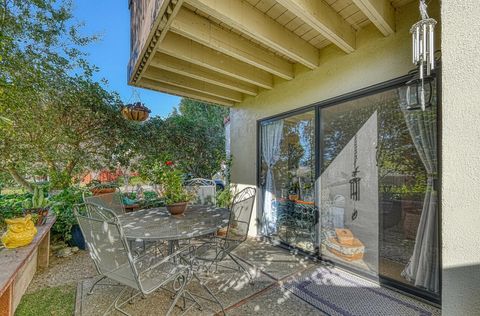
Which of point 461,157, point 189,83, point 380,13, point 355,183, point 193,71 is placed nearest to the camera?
point 461,157

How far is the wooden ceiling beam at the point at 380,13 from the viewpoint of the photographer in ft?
6.31

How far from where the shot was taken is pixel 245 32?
2.21 meters

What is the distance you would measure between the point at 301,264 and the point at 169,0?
3214mm

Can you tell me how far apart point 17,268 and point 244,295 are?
77.1 inches

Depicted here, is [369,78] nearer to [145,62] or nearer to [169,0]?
[169,0]

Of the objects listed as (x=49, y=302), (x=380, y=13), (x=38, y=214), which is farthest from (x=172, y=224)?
(x=380, y=13)

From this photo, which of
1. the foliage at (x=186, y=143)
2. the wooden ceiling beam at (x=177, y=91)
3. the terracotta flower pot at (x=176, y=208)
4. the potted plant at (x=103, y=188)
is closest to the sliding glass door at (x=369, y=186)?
the wooden ceiling beam at (x=177, y=91)

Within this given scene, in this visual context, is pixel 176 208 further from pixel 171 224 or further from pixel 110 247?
pixel 110 247

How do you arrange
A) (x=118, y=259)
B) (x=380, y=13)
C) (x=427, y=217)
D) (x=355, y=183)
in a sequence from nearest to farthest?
(x=118, y=259) → (x=380, y=13) → (x=427, y=217) → (x=355, y=183)

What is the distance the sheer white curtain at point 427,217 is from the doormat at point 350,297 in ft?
0.80

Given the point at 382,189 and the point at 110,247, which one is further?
the point at 382,189

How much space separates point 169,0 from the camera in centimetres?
176

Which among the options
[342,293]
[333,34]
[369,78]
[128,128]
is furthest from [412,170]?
[128,128]

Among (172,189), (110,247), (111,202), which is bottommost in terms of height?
(110,247)
